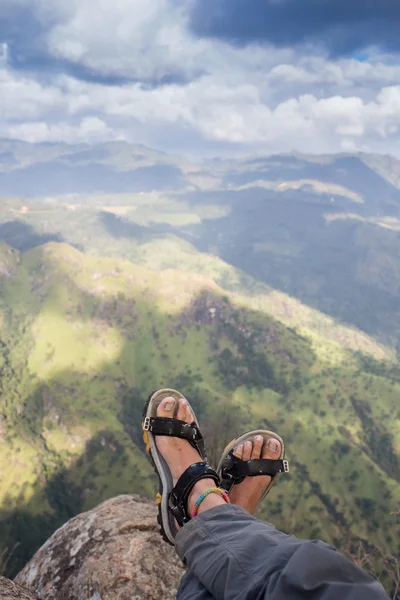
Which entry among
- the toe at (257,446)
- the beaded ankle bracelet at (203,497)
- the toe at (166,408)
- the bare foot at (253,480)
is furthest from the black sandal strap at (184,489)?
the toe at (257,446)

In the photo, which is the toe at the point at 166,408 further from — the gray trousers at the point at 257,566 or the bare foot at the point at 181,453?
the gray trousers at the point at 257,566

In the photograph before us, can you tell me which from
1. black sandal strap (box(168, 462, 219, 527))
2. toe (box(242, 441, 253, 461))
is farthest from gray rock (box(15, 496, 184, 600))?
toe (box(242, 441, 253, 461))

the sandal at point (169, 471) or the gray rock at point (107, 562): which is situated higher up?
the sandal at point (169, 471)

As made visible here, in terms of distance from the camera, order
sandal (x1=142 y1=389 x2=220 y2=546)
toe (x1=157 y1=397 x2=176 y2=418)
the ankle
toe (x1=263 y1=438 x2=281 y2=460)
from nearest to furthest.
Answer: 1. the ankle
2. sandal (x1=142 y1=389 x2=220 y2=546)
3. toe (x1=157 y1=397 x2=176 y2=418)
4. toe (x1=263 y1=438 x2=281 y2=460)

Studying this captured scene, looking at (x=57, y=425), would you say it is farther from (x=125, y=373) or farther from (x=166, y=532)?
(x=166, y=532)

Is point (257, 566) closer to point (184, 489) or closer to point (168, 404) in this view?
point (184, 489)

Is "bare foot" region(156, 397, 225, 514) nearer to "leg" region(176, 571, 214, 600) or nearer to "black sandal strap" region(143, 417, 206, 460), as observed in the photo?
"black sandal strap" region(143, 417, 206, 460)

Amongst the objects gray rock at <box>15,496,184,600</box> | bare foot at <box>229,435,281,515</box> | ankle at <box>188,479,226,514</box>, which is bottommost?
bare foot at <box>229,435,281,515</box>

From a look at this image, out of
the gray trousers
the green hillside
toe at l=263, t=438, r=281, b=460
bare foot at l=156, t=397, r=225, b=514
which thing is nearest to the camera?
the gray trousers
